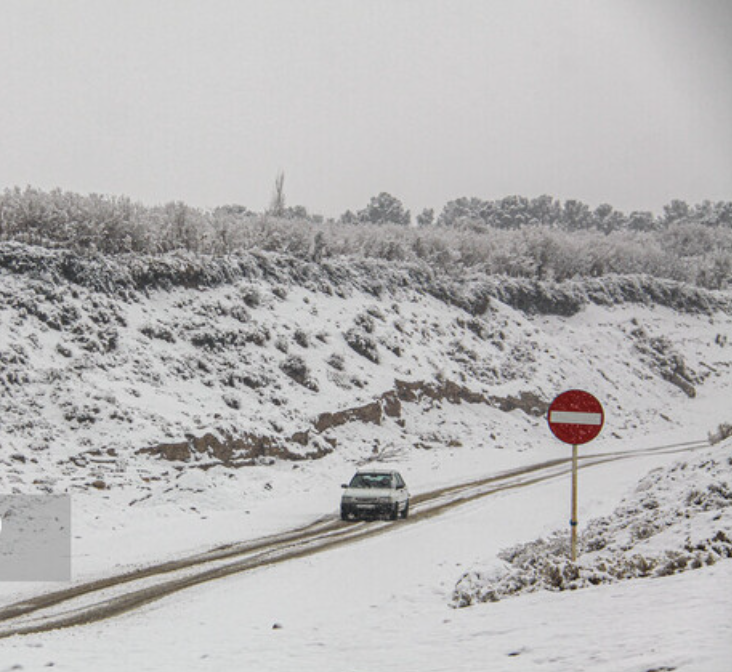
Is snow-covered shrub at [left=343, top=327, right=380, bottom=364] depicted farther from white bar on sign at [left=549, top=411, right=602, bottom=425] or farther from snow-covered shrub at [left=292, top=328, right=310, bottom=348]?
white bar on sign at [left=549, top=411, right=602, bottom=425]

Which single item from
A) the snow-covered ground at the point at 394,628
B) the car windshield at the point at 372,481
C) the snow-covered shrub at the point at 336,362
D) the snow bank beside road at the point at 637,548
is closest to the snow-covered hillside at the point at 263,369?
the snow-covered shrub at the point at 336,362

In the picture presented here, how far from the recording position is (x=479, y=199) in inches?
6978

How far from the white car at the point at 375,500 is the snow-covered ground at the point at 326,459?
830 mm

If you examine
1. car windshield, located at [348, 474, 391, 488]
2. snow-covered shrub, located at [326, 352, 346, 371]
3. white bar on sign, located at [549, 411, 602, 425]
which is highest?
snow-covered shrub, located at [326, 352, 346, 371]

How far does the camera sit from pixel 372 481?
21.7 meters

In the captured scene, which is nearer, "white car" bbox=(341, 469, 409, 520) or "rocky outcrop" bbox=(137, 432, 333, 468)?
"white car" bbox=(341, 469, 409, 520)

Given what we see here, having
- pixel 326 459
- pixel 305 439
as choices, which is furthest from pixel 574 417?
pixel 305 439

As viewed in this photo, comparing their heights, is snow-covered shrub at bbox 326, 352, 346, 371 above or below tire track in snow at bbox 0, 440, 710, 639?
above

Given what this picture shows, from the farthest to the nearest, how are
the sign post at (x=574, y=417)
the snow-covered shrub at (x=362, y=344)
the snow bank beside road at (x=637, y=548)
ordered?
the snow-covered shrub at (x=362, y=344) → the sign post at (x=574, y=417) → the snow bank beside road at (x=637, y=548)

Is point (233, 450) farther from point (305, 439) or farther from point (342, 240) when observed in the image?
point (342, 240)

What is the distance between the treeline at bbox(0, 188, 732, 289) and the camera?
32719mm

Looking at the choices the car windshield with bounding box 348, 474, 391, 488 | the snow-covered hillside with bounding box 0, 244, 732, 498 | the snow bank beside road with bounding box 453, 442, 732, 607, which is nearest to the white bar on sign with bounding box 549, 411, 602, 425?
the snow bank beside road with bounding box 453, 442, 732, 607

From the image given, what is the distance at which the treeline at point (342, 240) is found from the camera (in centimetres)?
3272

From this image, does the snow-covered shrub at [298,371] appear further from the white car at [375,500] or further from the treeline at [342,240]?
the white car at [375,500]
